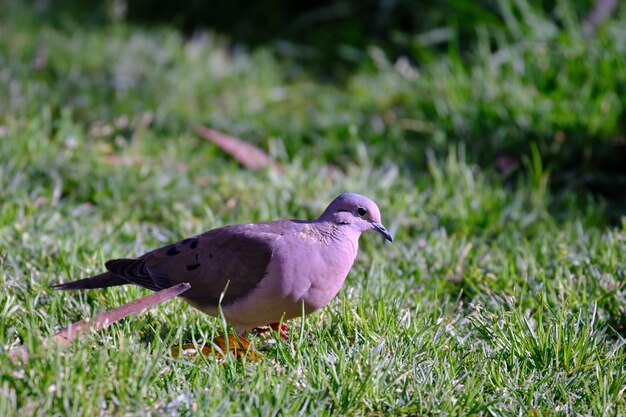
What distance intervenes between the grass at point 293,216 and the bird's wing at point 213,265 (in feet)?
0.50

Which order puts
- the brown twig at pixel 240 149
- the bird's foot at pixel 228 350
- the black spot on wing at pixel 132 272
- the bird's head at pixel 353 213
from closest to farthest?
the bird's foot at pixel 228 350, the black spot on wing at pixel 132 272, the bird's head at pixel 353 213, the brown twig at pixel 240 149

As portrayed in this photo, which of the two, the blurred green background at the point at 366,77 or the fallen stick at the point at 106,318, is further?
the blurred green background at the point at 366,77

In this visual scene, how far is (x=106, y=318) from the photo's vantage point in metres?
2.79

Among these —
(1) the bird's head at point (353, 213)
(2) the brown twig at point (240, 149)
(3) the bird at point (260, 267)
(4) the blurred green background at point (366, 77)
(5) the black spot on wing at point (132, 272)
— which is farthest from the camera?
(4) the blurred green background at point (366, 77)

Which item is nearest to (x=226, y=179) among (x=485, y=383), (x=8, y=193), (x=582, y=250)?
(x=8, y=193)

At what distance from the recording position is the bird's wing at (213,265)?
10.1ft

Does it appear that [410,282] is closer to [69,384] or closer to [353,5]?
[69,384]

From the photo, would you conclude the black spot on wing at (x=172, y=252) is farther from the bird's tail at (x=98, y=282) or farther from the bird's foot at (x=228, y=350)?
the bird's foot at (x=228, y=350)

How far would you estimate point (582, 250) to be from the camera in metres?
4.02

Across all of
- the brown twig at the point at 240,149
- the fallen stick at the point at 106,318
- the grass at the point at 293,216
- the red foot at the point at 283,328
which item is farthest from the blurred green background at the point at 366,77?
the fallen stick at the point at 106,318

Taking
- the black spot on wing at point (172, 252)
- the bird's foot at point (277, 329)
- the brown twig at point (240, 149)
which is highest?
the black spot on wing at point (172, 252)

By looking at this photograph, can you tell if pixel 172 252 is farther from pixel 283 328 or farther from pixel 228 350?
pixel 228 350

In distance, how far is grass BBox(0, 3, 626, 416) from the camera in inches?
103

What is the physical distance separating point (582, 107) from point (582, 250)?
172cm
